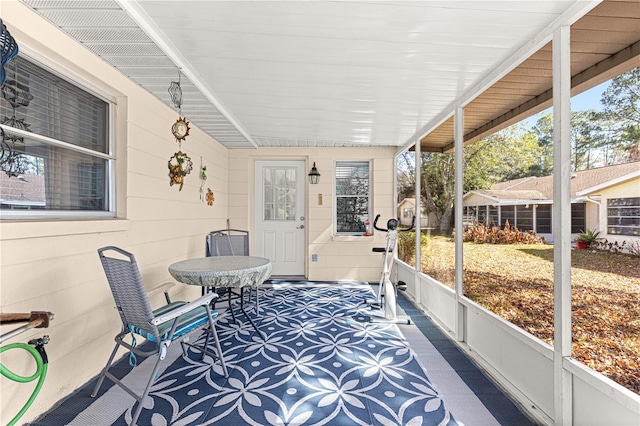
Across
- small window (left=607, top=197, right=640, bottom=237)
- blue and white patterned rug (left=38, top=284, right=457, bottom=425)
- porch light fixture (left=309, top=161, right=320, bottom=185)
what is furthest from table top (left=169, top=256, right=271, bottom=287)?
porch light fixture (left=309, top=161, right=320, bottom=185)

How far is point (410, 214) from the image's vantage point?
15.6 ft

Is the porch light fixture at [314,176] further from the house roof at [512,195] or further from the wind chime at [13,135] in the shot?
the wind chime at [13,135]

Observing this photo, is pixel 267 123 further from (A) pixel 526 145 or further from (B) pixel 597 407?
(B) pixel 597 407

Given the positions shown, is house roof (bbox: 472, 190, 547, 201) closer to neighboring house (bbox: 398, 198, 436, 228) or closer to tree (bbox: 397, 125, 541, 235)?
tree (bbox: 397, 125, 541, 235)

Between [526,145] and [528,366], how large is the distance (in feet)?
4.76

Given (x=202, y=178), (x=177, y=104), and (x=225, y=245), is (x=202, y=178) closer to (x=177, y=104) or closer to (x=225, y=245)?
(x=225, y=245)

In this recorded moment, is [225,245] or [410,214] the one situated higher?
[410,214]

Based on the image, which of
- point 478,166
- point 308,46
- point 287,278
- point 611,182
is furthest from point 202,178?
point 611,182

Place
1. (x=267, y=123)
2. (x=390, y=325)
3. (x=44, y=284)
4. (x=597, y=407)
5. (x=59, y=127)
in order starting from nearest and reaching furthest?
1. (x=597, y=407)
2. (x=44, y=284)
3. (x=59, y=127)
4. (x=390, y=325)
5. (x=267, y=123)

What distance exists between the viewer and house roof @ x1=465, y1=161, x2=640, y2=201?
1451 mm

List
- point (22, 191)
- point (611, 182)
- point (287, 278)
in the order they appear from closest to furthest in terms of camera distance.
Result: point (611, 182)
point (22, 191)
point (287, 278)

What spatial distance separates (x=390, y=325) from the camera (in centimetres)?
333

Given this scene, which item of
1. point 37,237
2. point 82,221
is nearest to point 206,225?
point 82,221

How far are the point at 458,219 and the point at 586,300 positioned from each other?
1438 mm
